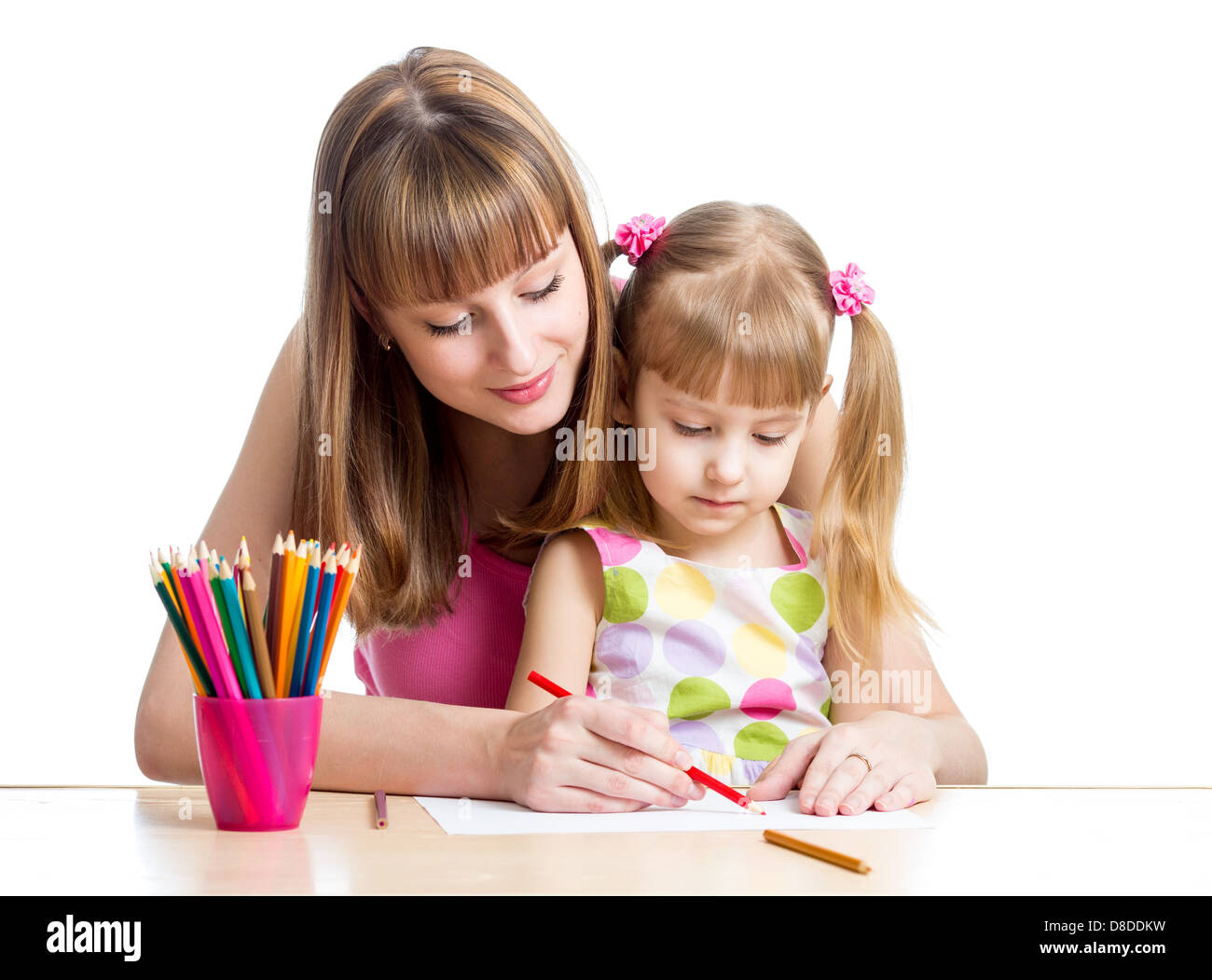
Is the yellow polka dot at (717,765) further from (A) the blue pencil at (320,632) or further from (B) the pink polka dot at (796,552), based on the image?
(A) the blue pencil at (320,632)

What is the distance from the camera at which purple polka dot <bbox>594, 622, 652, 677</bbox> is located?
134 cm

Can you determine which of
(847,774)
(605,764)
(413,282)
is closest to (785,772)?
(847,774)

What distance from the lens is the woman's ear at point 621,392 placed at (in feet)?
4.50

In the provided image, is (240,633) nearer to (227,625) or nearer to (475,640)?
(227,625)

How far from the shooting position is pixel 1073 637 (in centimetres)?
270

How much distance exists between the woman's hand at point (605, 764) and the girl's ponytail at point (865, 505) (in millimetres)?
428

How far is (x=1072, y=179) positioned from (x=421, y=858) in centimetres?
237

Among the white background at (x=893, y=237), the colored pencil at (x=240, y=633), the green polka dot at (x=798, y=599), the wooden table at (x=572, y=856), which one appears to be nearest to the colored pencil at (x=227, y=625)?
the colored pencil at (x=240, y=633)

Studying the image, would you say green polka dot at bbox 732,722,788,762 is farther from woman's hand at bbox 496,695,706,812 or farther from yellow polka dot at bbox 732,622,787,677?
woman's hand at bbox 496,695,706,812

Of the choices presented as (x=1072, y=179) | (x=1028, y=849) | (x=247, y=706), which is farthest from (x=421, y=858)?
(x=1072, y=179)

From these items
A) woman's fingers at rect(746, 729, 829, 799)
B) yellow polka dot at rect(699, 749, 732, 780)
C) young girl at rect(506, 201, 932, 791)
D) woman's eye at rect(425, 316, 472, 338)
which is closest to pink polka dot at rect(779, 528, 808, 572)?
young girl at rect(506, 201, 932, 791)
